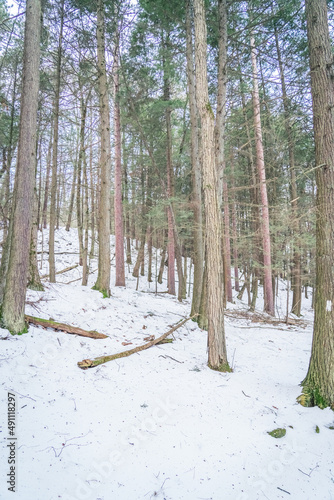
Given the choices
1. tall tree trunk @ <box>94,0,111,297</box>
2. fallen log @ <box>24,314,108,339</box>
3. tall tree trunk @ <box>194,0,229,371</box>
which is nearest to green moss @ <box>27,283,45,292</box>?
fallen log @ <box>24,314,108,339</box>

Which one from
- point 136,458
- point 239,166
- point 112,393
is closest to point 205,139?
point 112,393

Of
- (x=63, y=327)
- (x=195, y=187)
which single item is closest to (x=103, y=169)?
(x=195, y=187)

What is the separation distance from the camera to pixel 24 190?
423 cm

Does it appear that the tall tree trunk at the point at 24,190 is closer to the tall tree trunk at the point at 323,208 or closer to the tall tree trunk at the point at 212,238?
the tall tree trunk at the point at 212,238

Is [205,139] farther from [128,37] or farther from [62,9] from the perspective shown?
[62,9]

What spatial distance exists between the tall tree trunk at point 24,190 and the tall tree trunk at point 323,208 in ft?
15.3

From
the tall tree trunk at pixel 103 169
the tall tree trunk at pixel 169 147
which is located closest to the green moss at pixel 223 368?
the tall tree trunk at pixel 103 169

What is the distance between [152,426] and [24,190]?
4.09 meters

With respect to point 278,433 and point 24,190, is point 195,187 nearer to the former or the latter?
point 24,190

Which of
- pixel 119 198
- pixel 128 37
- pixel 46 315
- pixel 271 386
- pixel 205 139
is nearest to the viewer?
pixel 271 386

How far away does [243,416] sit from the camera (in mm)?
3230

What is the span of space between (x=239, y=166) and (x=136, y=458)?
548 inches

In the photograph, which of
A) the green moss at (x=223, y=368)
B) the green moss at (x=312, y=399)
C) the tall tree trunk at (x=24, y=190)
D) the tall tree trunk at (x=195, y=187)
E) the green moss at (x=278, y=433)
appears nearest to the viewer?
the green moss at (x=278, y=433)

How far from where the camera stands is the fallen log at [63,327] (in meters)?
4.48
